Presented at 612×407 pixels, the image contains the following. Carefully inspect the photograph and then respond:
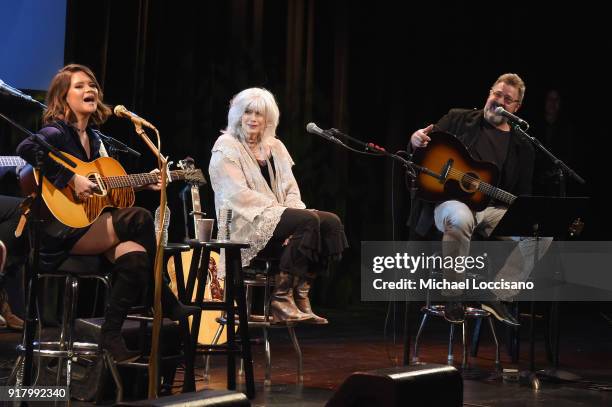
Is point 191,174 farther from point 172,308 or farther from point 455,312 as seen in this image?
point 455,312

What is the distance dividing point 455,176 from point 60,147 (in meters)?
2.37

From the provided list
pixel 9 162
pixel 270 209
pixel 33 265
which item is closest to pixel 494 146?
pixel 270 209

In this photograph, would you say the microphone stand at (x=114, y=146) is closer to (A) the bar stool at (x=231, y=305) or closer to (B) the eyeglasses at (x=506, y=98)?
(A) the bar stool at (x=231, y=305)

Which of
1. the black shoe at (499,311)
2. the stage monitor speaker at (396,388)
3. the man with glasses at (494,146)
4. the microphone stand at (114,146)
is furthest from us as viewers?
the man with glasses at (494,146)

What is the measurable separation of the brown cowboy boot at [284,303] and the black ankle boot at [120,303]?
1083mm

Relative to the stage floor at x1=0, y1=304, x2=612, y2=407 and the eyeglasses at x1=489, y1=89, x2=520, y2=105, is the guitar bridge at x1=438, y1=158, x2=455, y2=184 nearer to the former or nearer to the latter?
the eyeglasses at x1=489, y1=89, x2=520, y2=105

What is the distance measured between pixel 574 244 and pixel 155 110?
4.29 metres

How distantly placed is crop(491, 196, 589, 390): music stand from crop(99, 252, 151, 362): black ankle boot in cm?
198

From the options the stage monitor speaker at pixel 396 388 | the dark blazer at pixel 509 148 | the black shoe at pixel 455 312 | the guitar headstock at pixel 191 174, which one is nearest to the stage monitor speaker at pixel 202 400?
the stage monitor speaker at pixel 396 388

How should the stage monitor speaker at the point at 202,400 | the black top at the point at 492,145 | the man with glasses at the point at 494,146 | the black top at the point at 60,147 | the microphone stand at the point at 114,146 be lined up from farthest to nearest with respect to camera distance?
the black top at the point at 492,145
the man with glasses at the point at 494,146
the microphone stand at the point at 114,146
the black top at the point at 60,147
the stage monitor speaker at the point at 202,400

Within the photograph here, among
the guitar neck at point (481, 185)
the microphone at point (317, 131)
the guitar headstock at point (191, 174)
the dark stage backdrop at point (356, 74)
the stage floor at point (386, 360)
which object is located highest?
the dark stage backdrop at point (356, 74)

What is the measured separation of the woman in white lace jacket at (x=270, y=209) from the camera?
4.64 metres

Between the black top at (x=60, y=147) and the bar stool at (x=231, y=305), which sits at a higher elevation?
the black top at (x=60, y=147)

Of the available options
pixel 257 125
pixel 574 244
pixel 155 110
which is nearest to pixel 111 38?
pixel 155 110
